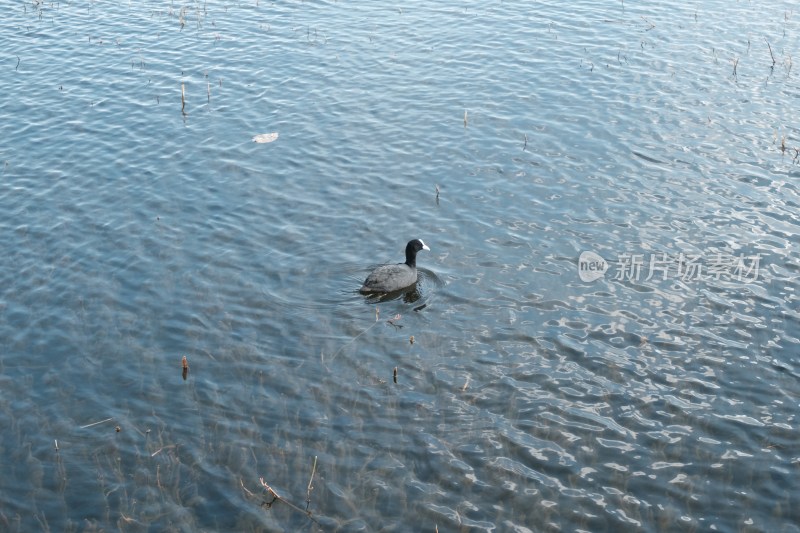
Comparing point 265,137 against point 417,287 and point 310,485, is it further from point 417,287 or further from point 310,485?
point 310,485

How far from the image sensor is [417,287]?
1822 cm

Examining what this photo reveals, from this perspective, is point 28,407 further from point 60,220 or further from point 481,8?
point 481,8

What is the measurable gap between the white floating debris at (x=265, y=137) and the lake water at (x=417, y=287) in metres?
0.58

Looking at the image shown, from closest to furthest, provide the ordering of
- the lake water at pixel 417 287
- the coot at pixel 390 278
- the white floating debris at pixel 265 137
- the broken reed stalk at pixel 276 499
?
the broken reed stalk at pixel 276 499 < the lake water at pixel 417 287 < the coot at pixel 390 278 < the white floating debris at pixel 265 137

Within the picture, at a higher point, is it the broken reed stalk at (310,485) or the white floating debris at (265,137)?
the white floating debris at (265,137)

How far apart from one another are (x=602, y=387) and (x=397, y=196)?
8484 millimetres

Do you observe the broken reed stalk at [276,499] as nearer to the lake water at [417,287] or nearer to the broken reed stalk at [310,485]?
the lake water at [417,287]

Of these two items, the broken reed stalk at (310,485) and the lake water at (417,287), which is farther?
the lake water at (417,287)

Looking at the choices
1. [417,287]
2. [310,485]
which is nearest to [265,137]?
[417,287]

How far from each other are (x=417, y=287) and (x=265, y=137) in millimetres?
8645

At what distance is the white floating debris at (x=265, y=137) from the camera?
24.3m

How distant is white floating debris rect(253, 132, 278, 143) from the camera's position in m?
24.3

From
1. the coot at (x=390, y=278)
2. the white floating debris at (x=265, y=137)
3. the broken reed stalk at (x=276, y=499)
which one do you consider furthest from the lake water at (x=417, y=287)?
the white floating debris at (x=265, y=137)

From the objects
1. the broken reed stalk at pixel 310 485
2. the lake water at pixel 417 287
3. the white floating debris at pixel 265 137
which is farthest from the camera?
the white floating debris at pixel 265 137
